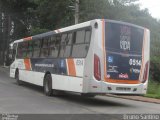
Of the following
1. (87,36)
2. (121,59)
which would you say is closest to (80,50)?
(87,36)

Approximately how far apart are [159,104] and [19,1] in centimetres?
3072

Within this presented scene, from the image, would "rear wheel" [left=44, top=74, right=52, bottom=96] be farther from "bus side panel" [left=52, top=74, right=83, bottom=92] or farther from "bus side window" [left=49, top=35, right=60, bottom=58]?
"bus side window" [left=49, top=35, right=60, bottom=58]

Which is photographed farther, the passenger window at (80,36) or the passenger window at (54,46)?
the passenger window at (54,46)

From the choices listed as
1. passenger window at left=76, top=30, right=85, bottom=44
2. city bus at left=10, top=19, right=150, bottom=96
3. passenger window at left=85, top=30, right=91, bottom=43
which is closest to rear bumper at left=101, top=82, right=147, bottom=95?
city bus at left=10, top=19, right=150, bottom=96

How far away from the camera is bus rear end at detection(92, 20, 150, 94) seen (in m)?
15.7

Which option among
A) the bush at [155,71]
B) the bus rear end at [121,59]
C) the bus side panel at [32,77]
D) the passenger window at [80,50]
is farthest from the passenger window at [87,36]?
the bush at [155,71]

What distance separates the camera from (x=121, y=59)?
16109 mm

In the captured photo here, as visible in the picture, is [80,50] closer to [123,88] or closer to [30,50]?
[123,88]

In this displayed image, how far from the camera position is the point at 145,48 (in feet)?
55.4

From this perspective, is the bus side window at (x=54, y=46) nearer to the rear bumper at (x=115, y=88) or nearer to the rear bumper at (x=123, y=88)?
the rear bumper at (x=115, y=88)

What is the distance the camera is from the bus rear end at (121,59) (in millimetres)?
15727

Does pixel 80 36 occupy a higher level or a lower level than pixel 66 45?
higher

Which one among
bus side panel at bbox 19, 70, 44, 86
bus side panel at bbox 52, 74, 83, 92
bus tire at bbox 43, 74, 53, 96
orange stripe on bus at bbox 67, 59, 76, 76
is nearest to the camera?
bus side panel at bbox 52, 74, 83, 92

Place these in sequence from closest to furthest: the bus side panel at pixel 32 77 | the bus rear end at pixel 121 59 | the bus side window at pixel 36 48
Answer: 1. the bus rear end at pixel 121 59
2. the bus side panel at pixel 32 77
3. the bus side window at pixel 36 48
